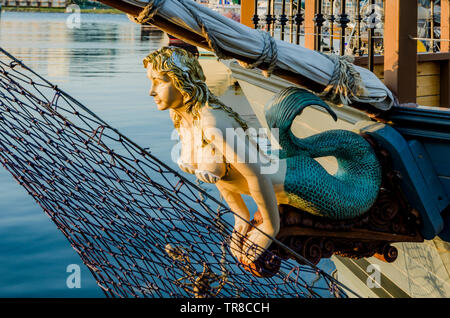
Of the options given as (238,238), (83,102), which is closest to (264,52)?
(238,238)

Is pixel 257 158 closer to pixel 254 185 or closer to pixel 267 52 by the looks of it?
pixel 254 185

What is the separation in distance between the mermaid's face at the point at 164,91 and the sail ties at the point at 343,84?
66cm

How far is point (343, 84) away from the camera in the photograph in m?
2.81

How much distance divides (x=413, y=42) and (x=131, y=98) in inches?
430

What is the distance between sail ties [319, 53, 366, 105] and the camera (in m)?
2.80

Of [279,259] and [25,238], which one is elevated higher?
[279,259]

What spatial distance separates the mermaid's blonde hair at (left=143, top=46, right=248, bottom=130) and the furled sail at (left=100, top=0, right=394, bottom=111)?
→ 9 cm

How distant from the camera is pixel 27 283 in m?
6.30

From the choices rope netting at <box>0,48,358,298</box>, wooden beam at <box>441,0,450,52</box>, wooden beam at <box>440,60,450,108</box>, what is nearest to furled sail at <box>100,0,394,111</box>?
rope netting at <box>0,48,358,298</box>

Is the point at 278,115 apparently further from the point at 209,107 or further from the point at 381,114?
the point at 381,114

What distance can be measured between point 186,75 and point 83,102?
35.3 feet

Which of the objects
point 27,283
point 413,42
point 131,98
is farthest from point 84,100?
point 413,42

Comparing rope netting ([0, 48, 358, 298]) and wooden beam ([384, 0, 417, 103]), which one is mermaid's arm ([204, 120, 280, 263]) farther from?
wooden beam ([384, 0, 417, 103])

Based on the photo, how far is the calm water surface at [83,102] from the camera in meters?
6.50
